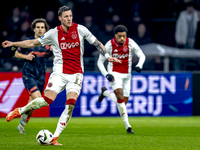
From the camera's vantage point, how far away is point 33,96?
7.75 m

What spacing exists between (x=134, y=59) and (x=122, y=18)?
7.51 feet

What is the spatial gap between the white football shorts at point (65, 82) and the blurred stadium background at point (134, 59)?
20.0 feet

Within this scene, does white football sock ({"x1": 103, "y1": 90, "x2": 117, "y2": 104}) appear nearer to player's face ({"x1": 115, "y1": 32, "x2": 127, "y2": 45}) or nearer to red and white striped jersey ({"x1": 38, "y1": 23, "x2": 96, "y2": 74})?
player's face ({"x1": 115, "y1": 32, "x2": 127, "y2": 45})

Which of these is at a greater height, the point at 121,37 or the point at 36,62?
the point at 121,37

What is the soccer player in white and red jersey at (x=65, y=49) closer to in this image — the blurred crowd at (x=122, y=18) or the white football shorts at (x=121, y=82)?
the white football shorts at (x=121, y=82)

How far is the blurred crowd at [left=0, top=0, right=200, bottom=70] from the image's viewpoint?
45.4ft

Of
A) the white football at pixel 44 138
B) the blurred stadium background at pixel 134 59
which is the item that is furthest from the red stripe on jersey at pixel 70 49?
the blurred stadium background at pixel 134 59

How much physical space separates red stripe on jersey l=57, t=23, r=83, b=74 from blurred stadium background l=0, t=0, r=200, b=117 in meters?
6.01

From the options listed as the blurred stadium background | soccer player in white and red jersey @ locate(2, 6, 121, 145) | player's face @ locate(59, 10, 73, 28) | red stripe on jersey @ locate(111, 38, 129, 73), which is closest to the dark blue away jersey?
red stripe on jersey @ locate(111, 38, 129, 73)

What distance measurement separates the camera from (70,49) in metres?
6.37

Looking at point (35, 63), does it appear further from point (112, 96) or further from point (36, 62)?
point (112, 96)

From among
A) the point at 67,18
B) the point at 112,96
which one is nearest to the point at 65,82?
the point at 67,18

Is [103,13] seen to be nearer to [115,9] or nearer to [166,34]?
[115,9]

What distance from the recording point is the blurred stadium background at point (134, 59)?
40.7ft
